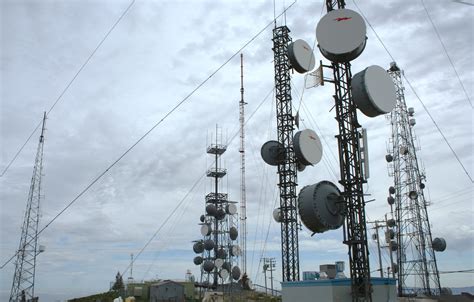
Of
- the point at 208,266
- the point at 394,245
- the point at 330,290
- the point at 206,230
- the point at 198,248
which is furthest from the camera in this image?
the point at 198,248

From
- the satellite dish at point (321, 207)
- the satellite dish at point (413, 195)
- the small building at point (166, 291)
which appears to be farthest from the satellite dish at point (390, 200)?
the satellite dish at point (321, 207)

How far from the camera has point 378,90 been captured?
18266mm

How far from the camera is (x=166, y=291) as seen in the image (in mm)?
61594

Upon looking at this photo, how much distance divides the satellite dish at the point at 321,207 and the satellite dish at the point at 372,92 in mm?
3709

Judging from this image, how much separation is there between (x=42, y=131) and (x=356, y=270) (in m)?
→ 47.1


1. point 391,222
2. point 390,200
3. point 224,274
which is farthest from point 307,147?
point 224,274

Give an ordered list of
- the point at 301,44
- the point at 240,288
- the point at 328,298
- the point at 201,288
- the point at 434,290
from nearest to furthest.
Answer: the point at 328,298 < the point at 301,44 < the point at 434,290 < the point at 240,288 < the point at 201,288

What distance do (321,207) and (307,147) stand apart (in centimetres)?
516

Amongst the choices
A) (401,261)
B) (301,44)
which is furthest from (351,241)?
(401,261)

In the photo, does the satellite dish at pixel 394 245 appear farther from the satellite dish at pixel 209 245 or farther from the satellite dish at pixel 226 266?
the satellite dish at pixel 209 245

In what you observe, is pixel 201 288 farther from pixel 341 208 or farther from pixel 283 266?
pixel 341 208

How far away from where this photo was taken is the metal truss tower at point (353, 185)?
701 inches

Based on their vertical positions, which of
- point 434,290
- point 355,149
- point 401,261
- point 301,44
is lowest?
point 434,290

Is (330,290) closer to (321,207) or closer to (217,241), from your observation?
(321,207)
